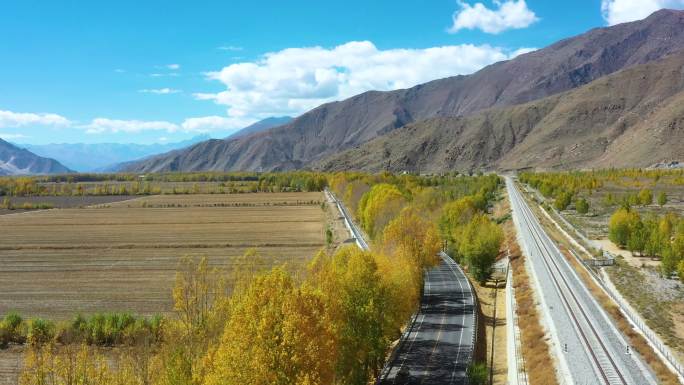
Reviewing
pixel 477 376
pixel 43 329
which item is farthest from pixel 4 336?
pixel 477 376

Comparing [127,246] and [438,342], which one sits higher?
[127,246]

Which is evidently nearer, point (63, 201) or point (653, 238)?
point (653, 238)

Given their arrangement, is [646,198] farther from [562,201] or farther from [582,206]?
[562,201]

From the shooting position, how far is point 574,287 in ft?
184

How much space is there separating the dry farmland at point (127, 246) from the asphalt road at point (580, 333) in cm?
2809

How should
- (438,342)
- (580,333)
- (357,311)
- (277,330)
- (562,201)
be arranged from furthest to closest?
1. (562,201)
2. (438,342)
3. (580,333)
4. (357,311)
5. (277,330)

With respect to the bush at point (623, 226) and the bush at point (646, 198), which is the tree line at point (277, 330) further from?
the bush at point (646, 198)

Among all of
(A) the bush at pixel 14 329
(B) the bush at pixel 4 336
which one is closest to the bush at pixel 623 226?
(A) the bush at pixel 14 329

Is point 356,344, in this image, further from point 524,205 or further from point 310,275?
point 524,205

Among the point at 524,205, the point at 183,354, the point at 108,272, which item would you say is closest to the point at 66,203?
the point at 108,272

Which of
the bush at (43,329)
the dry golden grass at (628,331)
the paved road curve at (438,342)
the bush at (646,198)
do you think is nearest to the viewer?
the dry golden grass at (628,331)

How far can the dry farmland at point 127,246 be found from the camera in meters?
52.8

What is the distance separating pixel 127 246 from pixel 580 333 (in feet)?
226

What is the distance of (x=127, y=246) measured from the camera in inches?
3361
